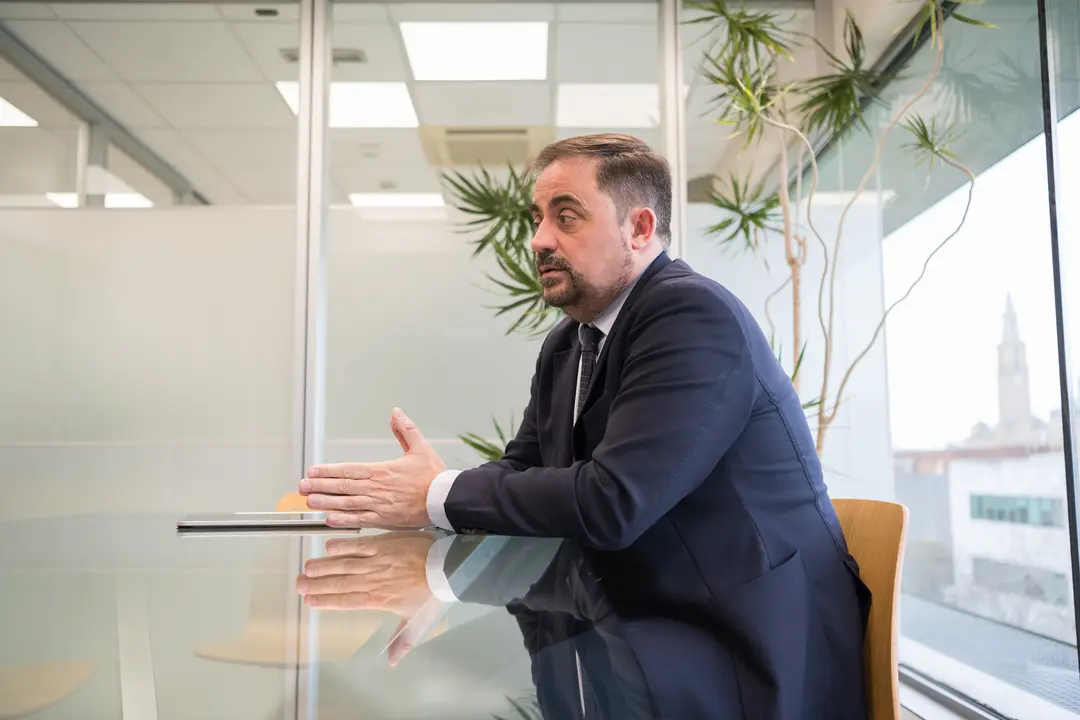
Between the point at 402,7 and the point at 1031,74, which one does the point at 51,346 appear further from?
the point at 1031,74

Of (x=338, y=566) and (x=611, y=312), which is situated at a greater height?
(x=611, y=312)

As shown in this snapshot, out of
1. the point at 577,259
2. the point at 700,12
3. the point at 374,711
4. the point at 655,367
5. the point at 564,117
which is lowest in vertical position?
the point at 374,711

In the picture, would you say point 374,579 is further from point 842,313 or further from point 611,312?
point 842,313

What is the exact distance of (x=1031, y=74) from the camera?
2.57m

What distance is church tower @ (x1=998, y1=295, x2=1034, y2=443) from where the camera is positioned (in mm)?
2525

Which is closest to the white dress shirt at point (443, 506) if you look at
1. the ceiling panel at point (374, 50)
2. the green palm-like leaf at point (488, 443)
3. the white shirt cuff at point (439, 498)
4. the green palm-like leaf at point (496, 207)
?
the white shirt cuff at point (439, 498)

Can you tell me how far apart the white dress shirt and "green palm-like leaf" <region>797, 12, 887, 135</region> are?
86.4 inches

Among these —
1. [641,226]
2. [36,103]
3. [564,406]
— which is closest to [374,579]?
[564,406]

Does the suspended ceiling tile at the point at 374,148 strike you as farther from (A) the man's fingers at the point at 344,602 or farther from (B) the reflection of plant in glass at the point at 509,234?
(A) the man's fingers at the point at 344,602

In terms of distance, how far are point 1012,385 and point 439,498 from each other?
6.52 feet

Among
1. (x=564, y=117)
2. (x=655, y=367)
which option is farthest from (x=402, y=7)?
(x=655, y=367)

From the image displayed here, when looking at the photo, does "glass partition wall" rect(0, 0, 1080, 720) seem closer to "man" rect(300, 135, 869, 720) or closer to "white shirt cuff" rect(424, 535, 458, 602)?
"man" rect(300, 135, 869, 720)

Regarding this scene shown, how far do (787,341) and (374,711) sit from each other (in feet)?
10.8

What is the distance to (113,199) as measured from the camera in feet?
12.8
